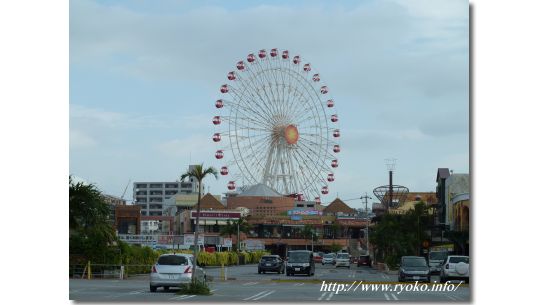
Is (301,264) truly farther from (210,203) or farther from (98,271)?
(210,203)

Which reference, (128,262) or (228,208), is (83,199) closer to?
(128,262)

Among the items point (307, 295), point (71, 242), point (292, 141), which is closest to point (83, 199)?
point (71, 242)

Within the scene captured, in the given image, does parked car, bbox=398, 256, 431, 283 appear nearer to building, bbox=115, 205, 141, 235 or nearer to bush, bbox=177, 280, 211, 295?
bush, bbox=177, 280, 211, 295

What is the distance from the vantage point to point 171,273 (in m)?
32.3

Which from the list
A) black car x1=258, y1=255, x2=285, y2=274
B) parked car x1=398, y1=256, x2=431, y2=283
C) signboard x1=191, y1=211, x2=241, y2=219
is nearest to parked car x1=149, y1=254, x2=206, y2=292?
parked car x1=398, y1=256, x2=431, y2=283

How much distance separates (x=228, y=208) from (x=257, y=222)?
37.8 ft

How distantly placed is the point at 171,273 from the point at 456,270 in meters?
14.7

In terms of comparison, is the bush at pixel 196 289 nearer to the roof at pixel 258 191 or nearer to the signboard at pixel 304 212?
the signboard at pixel 304 212

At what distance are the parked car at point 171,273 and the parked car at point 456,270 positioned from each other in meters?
13.5

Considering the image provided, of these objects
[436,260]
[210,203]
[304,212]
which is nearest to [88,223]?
[436,260]

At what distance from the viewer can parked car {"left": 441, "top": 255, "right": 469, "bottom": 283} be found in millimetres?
40156

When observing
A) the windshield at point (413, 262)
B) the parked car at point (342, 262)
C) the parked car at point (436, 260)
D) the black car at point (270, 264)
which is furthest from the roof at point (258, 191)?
the windshield at point (413, 262)

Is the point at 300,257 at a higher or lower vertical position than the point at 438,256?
higher

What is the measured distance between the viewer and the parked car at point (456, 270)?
4016 cm
